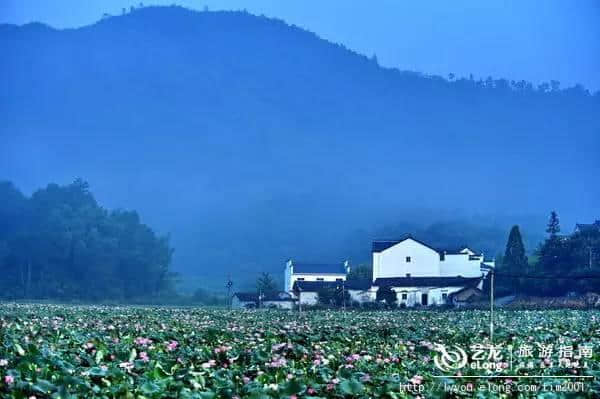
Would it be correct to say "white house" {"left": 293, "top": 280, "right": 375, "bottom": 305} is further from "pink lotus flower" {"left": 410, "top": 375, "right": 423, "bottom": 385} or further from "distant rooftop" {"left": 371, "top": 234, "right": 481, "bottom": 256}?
"pink lotus flower" {"left": 410, "top": 375, "right": 423, "bottom": 385}

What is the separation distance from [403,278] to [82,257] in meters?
33.7

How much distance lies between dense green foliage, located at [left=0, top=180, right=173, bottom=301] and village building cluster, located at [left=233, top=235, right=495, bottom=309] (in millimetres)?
15732

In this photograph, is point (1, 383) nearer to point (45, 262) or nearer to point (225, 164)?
point (45, 262)

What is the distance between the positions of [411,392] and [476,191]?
15630cm

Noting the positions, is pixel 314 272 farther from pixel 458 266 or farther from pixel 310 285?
pixel 458 266

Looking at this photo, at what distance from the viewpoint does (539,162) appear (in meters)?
176

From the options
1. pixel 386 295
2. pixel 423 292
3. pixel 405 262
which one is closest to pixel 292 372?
pixel 386 295

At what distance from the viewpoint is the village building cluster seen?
44.3 metres

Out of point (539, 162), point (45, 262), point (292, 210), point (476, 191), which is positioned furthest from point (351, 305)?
point (539, 162)

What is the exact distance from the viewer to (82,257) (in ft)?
236

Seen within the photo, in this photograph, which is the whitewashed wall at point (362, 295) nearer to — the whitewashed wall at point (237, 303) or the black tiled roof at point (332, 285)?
the black tiled roof at point (332, 285)

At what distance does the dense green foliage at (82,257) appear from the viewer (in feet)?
219

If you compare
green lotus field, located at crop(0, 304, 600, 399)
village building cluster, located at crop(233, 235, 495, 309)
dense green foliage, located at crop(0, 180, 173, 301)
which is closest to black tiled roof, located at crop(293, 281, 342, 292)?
village building cluster, located at crop(233, 235, 495, 309)

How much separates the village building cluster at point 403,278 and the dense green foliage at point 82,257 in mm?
15732
